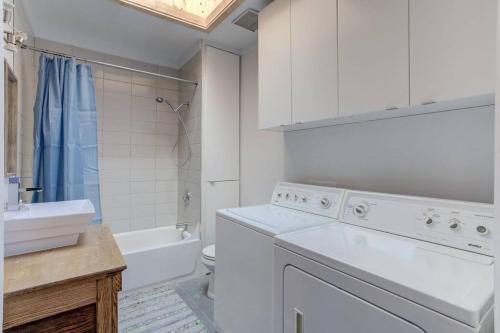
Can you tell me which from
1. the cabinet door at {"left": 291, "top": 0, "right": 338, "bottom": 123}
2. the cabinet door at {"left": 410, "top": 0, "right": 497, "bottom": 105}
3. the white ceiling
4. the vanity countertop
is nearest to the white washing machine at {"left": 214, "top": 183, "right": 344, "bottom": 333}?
the cabinet door at {"left": 291, "top": 0, "right": 338, "bottom": 123}

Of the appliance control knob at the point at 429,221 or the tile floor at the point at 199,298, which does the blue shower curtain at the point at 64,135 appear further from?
the appliance control knob at the point at 429,221

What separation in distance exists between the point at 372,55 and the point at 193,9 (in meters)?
1.76

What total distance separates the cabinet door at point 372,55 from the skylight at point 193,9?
981 mm

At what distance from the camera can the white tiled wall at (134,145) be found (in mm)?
2730

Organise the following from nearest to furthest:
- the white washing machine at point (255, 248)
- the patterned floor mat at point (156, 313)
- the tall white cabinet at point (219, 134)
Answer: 1. the white washing machine at point (255, 248)
2. the patterned floor mat at point (156, 313)
3. the tall white cabinet at point (219, 134)

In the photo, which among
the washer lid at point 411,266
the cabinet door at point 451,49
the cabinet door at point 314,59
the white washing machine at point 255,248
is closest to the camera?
the washer lid at point 411,266

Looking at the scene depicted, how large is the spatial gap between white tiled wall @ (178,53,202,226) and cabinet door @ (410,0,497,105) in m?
1.97

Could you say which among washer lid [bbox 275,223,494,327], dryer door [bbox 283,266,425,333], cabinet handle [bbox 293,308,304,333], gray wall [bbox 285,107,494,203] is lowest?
cabinet handle [bbox 293,308,304,333]

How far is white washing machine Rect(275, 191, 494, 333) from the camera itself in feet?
2.20

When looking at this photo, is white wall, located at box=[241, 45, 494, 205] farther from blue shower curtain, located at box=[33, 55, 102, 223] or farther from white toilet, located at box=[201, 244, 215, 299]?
blue shower curtain, located at box=[33, 55, 102, 223]

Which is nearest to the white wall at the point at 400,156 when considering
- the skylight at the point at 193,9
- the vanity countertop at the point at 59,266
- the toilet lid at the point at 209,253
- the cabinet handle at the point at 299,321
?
the toilet lid at the point at 209,253

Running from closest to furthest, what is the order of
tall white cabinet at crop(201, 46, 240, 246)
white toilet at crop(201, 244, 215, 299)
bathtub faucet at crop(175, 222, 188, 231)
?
white toilet at crop(201, 244, 215, 299), tall white cabinet at crop(201, 46, 240, 246), bathtub faucet at crop(175, 222, 188, 231)

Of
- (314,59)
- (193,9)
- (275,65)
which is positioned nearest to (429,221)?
(314,59)

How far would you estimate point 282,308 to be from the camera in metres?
1.11
